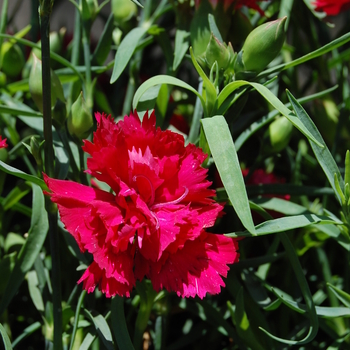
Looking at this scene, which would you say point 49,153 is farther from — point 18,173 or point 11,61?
point 11,61

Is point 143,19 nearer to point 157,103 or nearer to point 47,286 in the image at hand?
point 157,103

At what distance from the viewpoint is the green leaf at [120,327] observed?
0.43 metres

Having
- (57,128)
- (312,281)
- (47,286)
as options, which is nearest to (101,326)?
(47,286)

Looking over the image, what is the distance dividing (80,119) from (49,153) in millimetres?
62

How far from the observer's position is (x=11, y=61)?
2.14 feet

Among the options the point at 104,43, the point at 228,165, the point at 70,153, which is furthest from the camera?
the point at 104,43

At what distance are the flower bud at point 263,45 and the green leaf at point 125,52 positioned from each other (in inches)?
4.6

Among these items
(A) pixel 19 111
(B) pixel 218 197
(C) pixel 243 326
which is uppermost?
(A) pixel 19 111

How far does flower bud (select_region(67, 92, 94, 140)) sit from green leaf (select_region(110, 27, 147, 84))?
42mm

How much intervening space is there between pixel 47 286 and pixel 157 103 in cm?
25

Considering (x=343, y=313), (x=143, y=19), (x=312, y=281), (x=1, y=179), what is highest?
(x=143, y=19)

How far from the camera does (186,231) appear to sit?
393 millimetres

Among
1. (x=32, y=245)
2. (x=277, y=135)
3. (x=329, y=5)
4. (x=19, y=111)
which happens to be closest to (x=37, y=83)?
(x=19, y=111)

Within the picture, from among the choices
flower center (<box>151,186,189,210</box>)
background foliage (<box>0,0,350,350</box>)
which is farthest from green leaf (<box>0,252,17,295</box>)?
flower center (<box>151,186,189,210</box>)
